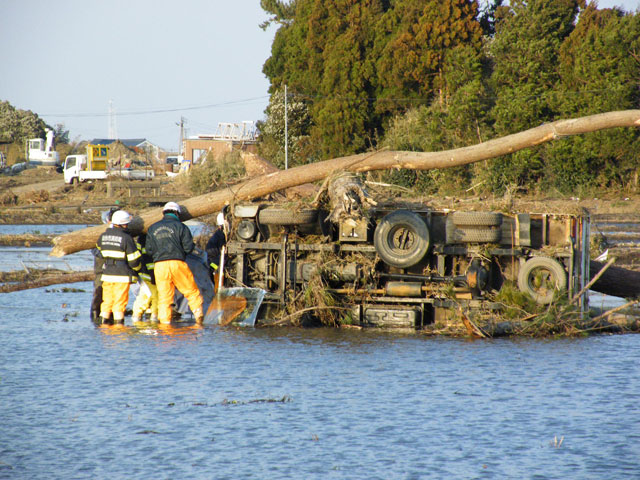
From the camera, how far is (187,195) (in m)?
48.3

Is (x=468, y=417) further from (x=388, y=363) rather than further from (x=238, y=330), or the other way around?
(x=238, y=330)

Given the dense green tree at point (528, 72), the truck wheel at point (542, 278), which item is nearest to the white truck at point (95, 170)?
the dense green tree at point (528, 72)

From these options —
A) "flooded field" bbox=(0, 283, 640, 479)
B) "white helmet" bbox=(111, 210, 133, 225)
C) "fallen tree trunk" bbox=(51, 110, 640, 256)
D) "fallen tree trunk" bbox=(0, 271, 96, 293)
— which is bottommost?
"flooded field" bbox=(0, 283, 640, 479)

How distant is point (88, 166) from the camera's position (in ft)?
211

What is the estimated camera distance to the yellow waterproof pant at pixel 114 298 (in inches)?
543

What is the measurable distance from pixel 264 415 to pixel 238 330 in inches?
207

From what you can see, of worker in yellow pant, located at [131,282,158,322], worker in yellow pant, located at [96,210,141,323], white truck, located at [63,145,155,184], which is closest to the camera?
worker in yellow pant, located at [96,210,141,323]

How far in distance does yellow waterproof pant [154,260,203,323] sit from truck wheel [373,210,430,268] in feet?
10.2

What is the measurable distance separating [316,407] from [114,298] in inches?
245

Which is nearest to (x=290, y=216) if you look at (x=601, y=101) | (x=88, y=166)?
(x=601, y=101)

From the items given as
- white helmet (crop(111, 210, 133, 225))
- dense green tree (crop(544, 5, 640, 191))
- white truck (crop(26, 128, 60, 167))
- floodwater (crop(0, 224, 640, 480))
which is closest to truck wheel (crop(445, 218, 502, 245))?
floodwater (crop(0, 224, 640, 480))

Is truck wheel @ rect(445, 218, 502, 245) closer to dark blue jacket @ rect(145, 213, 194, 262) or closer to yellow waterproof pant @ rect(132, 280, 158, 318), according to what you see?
dark blue jacket @ rect(145, 213, 194, 262)

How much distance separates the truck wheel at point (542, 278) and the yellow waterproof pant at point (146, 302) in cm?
608

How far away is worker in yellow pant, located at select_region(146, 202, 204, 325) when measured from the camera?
13.8 metres
